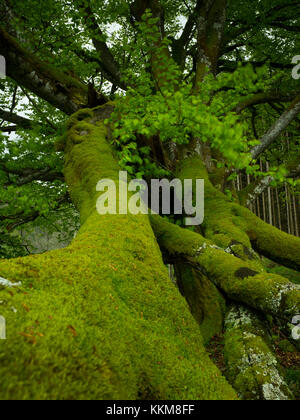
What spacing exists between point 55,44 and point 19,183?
14.3 feet

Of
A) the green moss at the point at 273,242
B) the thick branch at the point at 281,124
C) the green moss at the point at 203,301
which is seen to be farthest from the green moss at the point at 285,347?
the thick branch at the point at 281,124

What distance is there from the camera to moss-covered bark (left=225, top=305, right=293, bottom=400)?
1922mm

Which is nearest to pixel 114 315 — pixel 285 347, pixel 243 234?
pixel 243 234

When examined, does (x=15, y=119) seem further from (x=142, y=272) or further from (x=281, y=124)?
(x=142, y=272)

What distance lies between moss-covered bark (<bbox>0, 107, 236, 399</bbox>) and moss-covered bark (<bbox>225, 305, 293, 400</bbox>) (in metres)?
0.44

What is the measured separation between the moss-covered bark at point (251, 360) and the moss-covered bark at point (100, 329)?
0.44 metres

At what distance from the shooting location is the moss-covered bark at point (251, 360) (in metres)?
1.92

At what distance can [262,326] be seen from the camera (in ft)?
8.21

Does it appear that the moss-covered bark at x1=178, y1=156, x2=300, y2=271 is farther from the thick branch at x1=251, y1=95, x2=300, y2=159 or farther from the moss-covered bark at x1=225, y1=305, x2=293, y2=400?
the thick branch at x1=251, y1=95, x2=300, y2=159

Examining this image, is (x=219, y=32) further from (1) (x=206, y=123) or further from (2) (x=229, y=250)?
A: (2) (x=229, y=250)

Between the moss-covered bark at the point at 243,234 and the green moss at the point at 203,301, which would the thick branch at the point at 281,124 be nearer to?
the moss-covered bark at the point at 243,234

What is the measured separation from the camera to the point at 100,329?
1324 millimetres

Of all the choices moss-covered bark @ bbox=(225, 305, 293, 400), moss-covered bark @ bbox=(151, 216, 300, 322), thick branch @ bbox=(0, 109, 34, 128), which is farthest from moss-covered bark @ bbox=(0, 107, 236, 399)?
thick branch @ bbox=(0, 109, 34, 128)

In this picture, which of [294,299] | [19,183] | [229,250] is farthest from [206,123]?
[19,183]
